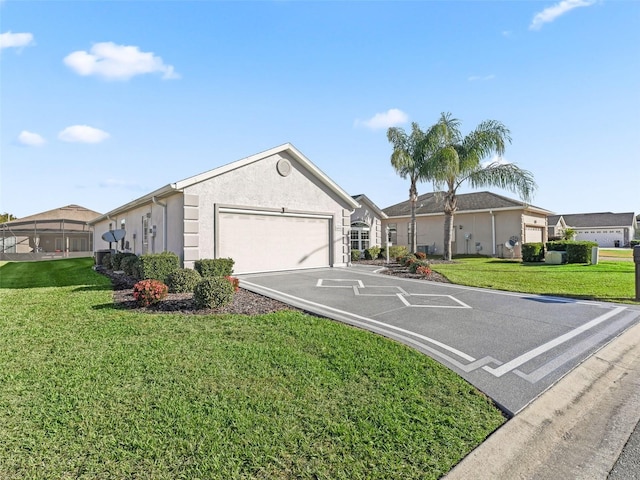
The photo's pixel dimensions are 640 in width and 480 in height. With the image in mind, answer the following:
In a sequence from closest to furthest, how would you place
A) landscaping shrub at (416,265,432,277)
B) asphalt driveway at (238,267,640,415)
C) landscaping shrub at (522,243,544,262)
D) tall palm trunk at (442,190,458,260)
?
asphalt driveway at (238,267,640,415) < landscaping shrub at (416,265,432,277) < landscaping shrub at (522,243,544,262) < tall palm trunk at (442,190,458,260)

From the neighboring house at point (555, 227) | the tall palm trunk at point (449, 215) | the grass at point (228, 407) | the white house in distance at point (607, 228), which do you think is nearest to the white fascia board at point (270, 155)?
the grass at point (228, 407)

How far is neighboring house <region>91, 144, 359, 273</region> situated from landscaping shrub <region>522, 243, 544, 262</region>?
37.6 feet

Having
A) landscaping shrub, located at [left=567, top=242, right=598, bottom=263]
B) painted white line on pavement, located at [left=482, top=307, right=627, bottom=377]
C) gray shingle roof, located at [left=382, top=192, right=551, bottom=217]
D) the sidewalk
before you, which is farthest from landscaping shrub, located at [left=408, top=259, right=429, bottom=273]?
landscaping shrub, located at [left=567, top=242, right=598, bottom=263]

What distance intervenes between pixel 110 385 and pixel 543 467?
437 cm

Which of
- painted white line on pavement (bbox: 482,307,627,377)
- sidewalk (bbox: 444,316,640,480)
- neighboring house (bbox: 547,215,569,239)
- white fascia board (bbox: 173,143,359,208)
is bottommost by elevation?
sidewalk (bbox: 444,316,640,480)

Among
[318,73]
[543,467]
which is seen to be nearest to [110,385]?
[543,467]

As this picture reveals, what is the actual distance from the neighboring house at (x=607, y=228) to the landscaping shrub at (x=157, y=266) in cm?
5517

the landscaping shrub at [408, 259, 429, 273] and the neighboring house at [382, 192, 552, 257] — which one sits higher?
the neighboring house at [382, 192, 552, 257]

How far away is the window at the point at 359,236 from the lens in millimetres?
22344

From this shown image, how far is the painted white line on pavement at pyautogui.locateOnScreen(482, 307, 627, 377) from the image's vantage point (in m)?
4.25

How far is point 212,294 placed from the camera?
7031 mm

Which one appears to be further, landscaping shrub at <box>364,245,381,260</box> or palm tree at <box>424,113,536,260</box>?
landscaping shrub at <box>364,245,381,260</box>

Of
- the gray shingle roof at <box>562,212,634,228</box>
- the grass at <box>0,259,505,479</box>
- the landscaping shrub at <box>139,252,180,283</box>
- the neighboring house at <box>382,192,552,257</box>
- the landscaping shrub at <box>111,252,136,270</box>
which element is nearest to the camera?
the grass at <box>0,259,505,479</box>

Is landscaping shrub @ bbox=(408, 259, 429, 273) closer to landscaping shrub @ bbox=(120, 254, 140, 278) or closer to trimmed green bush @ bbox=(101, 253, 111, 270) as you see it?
landscaping shrub @ bbox=(120, 254, 140, 278)
